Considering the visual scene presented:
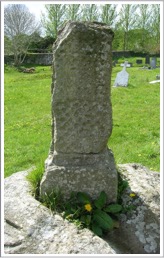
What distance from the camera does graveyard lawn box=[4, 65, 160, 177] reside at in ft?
23.5

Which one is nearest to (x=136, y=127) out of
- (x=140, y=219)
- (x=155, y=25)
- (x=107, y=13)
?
(x=140, y=219)

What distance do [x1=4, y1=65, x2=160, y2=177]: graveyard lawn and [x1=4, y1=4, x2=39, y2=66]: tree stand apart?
45.6 ft

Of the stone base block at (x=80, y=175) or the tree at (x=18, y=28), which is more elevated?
the tree at (x=18, y=28)

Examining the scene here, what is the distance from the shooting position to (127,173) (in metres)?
4.98

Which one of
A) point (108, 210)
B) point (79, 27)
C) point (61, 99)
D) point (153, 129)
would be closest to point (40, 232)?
point (108, 210)

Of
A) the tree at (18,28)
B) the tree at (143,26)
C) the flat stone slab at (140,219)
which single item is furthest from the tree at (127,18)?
the flat stone slab at (140,219)

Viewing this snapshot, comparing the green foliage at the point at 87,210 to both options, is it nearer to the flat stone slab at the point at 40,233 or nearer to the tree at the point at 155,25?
the flat stone slab at the point at 40,233

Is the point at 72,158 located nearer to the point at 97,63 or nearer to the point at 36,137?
the point at 97,63

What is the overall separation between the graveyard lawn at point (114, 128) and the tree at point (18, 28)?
13886mm

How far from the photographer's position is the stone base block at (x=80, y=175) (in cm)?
416

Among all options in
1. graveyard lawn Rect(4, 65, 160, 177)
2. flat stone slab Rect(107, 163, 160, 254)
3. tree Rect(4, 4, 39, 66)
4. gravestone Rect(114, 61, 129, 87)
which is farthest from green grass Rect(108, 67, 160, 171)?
tree Rect(4, 4, 39, 66)

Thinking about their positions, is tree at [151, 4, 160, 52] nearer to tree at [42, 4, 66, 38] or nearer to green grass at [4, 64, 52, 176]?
tree at [42, 4, 66, 38]

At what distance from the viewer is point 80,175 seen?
4160 mm

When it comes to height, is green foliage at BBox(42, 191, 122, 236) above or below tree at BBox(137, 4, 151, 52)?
below
